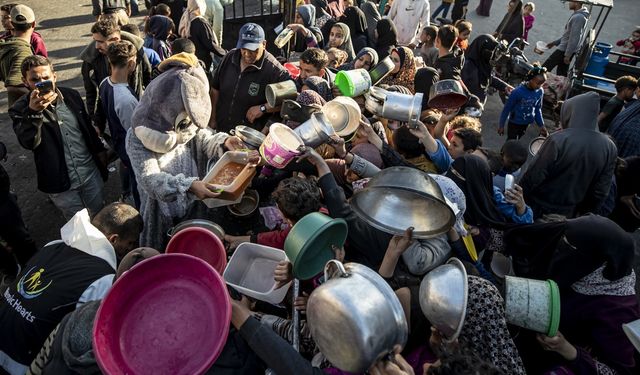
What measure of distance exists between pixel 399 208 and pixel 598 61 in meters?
7.04

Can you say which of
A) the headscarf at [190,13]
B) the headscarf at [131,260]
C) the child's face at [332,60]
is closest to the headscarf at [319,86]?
the child's face at [332,60]

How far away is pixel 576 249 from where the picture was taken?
8.14 ft

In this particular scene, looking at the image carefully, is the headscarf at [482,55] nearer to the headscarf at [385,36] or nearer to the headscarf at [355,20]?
the headscarf at [385,36]

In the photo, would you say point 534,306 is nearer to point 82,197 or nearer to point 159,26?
point 82,197

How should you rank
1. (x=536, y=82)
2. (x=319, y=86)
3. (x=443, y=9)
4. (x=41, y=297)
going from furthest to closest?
(x=443, y=9)
(x=536, y=82)
(x=319, y=86)
(x=41, y=297)

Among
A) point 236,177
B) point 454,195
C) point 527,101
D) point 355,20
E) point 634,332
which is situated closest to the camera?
point 634,332

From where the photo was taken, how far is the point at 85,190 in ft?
12.3

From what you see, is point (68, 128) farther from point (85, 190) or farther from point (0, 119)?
point (0, 119)

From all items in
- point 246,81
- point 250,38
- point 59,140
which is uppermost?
point 250,38

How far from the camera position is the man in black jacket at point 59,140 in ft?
10.5

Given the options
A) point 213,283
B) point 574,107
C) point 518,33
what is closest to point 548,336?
point 213,283

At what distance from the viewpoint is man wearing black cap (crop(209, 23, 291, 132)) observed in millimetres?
4094

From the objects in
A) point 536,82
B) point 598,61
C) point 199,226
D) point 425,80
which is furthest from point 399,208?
point 598,61

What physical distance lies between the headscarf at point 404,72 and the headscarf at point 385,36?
125cm
